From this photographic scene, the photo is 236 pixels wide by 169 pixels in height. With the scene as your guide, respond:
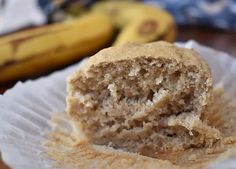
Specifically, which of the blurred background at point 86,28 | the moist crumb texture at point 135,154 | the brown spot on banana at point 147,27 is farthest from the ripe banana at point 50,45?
the moist crumb texture at point 135,154

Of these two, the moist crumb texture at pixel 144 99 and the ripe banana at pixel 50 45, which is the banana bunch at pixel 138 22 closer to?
the ripe banana at pixel 50 45

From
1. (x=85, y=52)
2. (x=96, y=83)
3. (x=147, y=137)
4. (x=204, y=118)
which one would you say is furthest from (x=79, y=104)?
(x=85, y=52)

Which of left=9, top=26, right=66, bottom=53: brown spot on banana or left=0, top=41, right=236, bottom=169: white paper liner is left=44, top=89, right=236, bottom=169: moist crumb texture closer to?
left=0, top=41, right=236, bottom=169: white paper liner

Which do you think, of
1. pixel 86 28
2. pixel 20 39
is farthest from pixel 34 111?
pixel 86 28

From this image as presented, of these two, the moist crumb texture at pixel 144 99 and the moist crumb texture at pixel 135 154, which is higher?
the moist crumb texture at pixel 144 99

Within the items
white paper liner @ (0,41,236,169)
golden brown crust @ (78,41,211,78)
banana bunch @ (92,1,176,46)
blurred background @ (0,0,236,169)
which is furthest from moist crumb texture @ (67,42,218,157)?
banana bunch @ (92,1,176,46)

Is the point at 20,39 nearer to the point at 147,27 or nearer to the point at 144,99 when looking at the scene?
the point at 147,27
